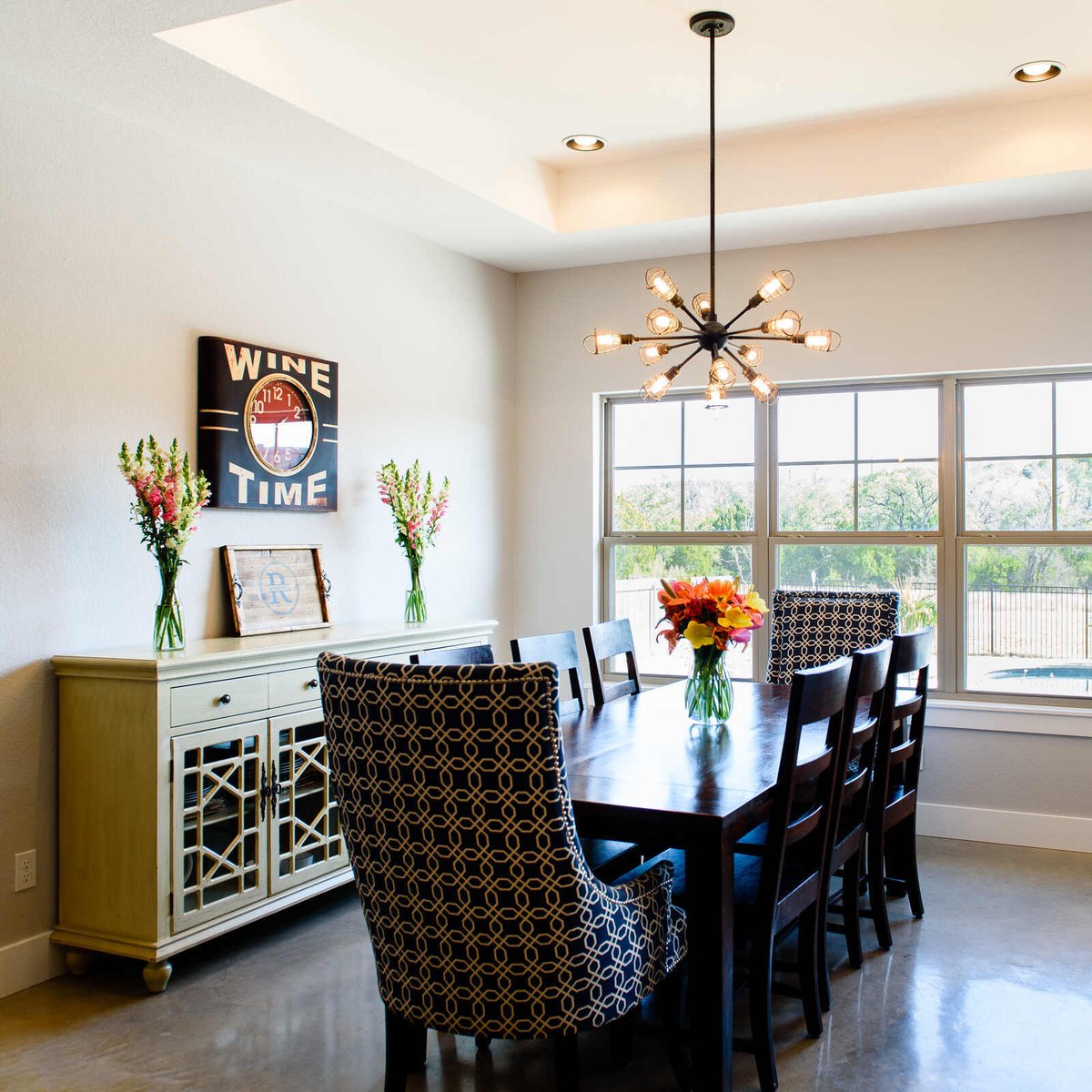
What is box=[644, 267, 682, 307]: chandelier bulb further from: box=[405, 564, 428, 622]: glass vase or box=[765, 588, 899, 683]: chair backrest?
box=[405, 564, 428, 622]: glass vase

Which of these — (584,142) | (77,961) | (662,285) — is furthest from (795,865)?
(584,142)

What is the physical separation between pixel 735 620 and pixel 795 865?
0.70m

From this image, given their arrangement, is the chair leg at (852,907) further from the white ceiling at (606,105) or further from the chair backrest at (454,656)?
the white ceiling at (606,105)

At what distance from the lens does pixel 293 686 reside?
352 cm

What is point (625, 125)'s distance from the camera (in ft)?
14.1

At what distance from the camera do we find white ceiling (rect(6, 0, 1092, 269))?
3.21 meters

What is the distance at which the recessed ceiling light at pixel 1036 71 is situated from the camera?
373 cm

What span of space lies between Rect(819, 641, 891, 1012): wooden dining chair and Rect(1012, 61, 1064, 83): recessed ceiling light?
2.15 m

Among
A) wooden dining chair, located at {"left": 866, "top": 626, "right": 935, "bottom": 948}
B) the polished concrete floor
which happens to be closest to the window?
wooden dining chair, located at {"left": 866, "top": 626, "right": 935, "bottom": 948}

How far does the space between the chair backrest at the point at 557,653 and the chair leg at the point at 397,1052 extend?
1.16m

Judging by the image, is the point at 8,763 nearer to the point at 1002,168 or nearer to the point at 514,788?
the point at 514,788

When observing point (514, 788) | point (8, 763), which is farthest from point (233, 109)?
point (514, 788)

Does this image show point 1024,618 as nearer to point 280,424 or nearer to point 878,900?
point 878,900

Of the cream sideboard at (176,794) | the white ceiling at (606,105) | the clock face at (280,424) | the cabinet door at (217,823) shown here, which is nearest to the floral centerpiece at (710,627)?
the cream sideboard at (176,794)
